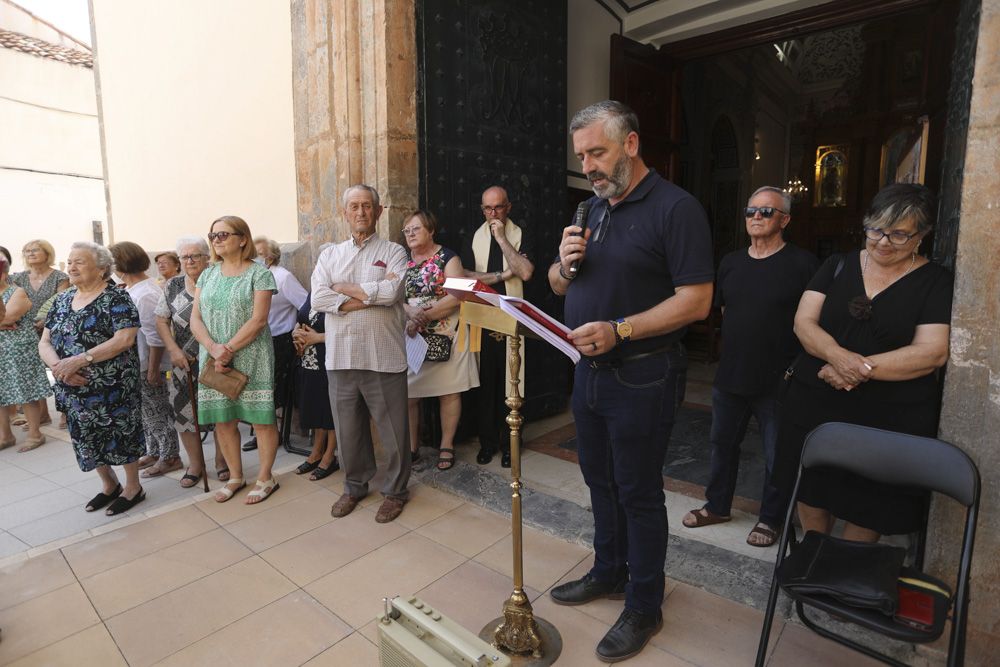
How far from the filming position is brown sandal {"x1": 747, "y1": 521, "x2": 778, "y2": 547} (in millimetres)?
2718

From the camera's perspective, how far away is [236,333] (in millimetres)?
3389

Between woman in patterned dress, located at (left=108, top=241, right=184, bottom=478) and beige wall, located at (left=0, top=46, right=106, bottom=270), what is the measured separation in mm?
12912

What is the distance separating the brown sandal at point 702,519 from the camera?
9.61 ft

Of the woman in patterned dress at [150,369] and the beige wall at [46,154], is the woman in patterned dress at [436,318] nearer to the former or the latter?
the woman in patterned dress at [150,369]

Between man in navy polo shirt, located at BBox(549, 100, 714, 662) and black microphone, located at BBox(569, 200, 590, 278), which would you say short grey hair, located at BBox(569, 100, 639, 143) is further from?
black microphone, located at BBox(569, 200, 590, 278)

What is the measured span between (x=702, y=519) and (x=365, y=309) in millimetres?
2123

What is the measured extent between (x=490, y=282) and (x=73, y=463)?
3661 millimetres

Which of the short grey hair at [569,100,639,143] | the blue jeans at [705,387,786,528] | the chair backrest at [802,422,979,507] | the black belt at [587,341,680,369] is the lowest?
the blue jeans at [705,387,786,528]

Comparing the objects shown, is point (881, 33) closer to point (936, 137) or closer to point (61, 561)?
point (936, 137)

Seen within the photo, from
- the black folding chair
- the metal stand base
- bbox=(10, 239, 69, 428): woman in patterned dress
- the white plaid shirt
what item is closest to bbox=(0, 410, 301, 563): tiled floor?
bbox=(10, 239, 69, 428): woman in patterned dress

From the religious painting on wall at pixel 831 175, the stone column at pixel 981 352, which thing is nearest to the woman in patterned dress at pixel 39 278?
the stone column at pixel 981 352

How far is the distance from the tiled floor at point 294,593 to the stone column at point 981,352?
0.49 meters

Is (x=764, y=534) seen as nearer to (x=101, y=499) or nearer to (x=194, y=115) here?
(x=101, y=499)

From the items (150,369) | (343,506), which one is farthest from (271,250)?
(343,506)
